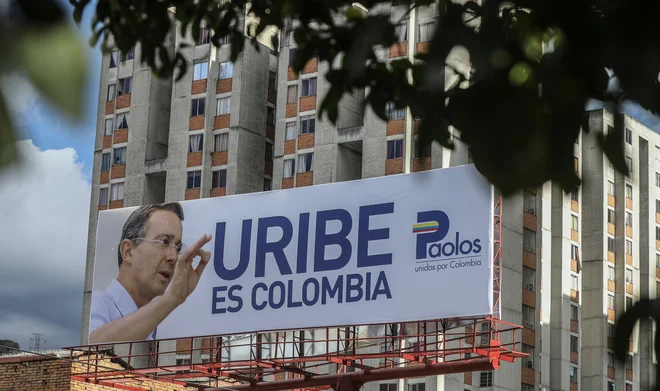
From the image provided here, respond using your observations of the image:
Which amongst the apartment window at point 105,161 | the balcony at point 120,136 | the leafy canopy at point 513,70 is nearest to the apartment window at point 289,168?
the balcony at point 120,136

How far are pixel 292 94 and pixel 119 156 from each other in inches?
439

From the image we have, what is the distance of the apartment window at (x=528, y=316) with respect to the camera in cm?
6200

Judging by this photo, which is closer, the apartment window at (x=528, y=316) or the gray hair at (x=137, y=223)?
the gray hair at (x=137, y=223)

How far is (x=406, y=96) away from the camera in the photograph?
267 centimetres

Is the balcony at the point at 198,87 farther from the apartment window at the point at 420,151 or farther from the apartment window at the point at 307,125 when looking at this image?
the apartment window at the point at 420,151

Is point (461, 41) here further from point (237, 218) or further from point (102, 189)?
point (102, 189)

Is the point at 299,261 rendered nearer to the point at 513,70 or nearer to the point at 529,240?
the point at 513,70

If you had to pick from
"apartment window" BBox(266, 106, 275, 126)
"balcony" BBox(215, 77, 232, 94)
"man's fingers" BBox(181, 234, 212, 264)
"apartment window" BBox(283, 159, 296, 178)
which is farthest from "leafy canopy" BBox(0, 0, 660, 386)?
"apartment window" BBox(266, 106, 275, 126)

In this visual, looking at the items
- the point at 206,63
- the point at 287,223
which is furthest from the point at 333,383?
the point at 206,63

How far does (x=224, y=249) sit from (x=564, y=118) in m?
31.3

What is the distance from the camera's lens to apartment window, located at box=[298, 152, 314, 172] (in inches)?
2425

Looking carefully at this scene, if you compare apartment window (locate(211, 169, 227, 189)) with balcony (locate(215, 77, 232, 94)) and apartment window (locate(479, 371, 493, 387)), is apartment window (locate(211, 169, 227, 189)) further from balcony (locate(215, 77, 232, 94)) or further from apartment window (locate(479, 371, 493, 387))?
apartment window (locate(479, 371, 493, 387))

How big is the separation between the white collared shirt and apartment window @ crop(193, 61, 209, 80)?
32450 mm

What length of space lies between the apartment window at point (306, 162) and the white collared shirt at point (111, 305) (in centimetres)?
2823
